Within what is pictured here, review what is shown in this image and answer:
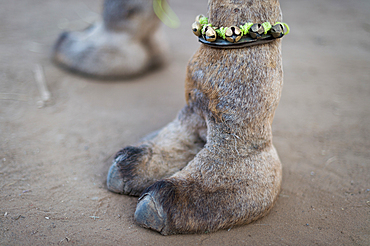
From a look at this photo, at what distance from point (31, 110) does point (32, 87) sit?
19.5 inches

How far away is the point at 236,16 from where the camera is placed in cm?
168

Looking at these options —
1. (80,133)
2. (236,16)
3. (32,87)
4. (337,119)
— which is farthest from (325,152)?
(32,87)

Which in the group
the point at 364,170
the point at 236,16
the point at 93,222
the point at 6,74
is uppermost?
the point at 236,16

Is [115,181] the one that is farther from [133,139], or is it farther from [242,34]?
[242,34]

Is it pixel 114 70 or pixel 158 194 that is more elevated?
pixel 114 70

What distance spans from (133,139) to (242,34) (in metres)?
1.52

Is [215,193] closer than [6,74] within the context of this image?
Yes

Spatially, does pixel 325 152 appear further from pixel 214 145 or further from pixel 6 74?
pixel 6 74

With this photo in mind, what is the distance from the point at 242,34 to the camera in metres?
1.65

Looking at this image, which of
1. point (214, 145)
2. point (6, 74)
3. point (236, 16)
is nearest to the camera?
point (236, 16)

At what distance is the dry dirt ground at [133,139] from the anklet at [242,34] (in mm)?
1094

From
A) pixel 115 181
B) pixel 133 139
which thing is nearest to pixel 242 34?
pixel 115 181

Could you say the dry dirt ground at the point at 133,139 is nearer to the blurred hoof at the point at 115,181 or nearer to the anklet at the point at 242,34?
the blurred hoof at the point at 115,181

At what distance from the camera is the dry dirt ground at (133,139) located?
6.11 feet
